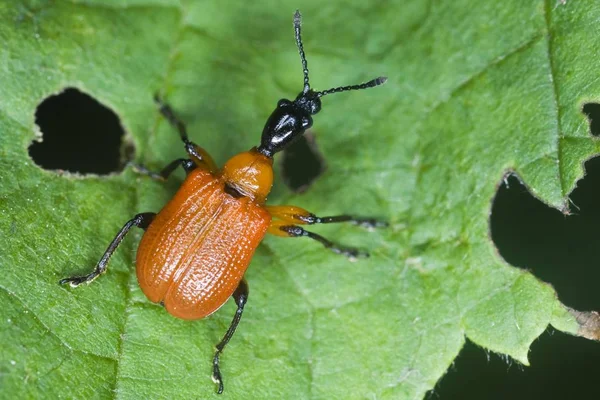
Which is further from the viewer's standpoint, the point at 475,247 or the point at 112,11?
the point at 112,11

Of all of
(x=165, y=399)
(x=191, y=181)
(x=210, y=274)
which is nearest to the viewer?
(x=165, y=399)

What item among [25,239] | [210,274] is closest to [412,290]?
[210,274]

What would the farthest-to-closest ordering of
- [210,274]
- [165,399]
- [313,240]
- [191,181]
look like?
[313,240], [191,181], [210,274], [165,399]

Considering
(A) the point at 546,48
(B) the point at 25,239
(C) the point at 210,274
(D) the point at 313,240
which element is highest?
(A) the point at 546,48

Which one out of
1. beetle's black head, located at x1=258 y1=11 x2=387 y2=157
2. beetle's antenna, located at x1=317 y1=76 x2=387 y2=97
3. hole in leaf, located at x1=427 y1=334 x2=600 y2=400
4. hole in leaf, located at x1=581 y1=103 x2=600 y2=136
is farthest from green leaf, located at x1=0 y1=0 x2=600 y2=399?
hole in leaf, located at x1=427 y1=334 x2=600 y2=400

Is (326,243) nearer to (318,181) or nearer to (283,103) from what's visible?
(318,181)

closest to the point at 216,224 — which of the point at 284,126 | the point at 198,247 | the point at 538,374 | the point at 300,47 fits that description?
the point at 198,247

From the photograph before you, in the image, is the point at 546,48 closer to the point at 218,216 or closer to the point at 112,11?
the point at 218,216

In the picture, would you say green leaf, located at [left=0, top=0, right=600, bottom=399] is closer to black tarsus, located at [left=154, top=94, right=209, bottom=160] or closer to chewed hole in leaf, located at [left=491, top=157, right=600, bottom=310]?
black tarsus, located at [left=154, top=94, right=209, bottom=160]
